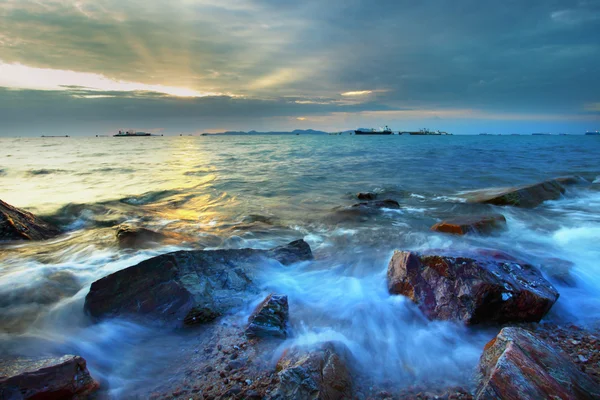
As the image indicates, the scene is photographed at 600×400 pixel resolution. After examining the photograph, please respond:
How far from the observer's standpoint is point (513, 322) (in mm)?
3846

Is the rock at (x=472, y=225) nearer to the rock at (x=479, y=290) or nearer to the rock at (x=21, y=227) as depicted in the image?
the rock at (x=479, y=290)

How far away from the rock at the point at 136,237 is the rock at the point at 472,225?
745 centimetres

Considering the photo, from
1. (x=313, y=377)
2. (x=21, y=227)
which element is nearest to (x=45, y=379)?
(x=313, y=377)

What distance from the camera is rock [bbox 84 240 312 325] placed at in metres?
4.03

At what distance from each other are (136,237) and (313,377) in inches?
240

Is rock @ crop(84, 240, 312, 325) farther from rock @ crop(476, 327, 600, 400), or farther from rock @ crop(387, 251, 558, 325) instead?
rock @ crop(476, 327, 600, 400)

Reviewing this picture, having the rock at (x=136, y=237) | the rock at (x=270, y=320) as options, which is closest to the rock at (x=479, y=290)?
the rock at (x=270, y=320)

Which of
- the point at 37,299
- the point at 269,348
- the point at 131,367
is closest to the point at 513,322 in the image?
the point at 269,348

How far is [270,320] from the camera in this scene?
12.3 ft

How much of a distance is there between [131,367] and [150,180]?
1638 cm

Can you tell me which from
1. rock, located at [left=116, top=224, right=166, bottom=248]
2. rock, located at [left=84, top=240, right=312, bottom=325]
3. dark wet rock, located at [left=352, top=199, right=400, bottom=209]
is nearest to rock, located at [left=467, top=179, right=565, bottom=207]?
dark wet rock, located at [left=352, top=199, right=400, bottom=209]

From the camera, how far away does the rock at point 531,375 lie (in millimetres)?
2330

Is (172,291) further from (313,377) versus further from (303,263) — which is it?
(303,263)

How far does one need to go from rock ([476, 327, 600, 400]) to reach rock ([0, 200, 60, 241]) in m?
9.64
